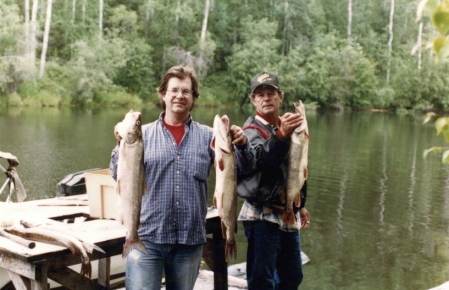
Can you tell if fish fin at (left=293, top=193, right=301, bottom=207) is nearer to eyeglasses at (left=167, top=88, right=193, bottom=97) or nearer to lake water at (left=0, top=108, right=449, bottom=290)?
eyeglasses at (left=167, top=88, right=193, bottom=97)

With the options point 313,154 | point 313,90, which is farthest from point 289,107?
point 313,154

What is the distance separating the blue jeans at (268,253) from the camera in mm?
4004

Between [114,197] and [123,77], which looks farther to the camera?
[123,77]

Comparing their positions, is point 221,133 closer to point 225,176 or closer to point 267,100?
point 225,176

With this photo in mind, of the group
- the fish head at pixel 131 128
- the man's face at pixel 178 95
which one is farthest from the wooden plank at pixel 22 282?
the man's face at pixel 178 95

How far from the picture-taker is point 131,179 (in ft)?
10.7

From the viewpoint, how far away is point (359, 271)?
30.1 ft

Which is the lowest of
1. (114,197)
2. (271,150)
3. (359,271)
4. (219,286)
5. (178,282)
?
(359,271)

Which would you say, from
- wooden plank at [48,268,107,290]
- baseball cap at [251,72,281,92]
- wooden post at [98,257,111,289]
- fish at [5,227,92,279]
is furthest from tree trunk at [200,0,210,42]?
fish at [5,227,92,279]

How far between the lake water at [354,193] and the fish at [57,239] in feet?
17.3

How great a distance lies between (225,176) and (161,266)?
0.66 meters

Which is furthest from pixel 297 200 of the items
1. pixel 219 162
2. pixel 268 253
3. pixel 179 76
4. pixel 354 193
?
pixel 354 193

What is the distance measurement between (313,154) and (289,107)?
2996cm

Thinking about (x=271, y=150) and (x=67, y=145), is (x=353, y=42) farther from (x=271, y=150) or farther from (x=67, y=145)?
(x=271, y=150)
